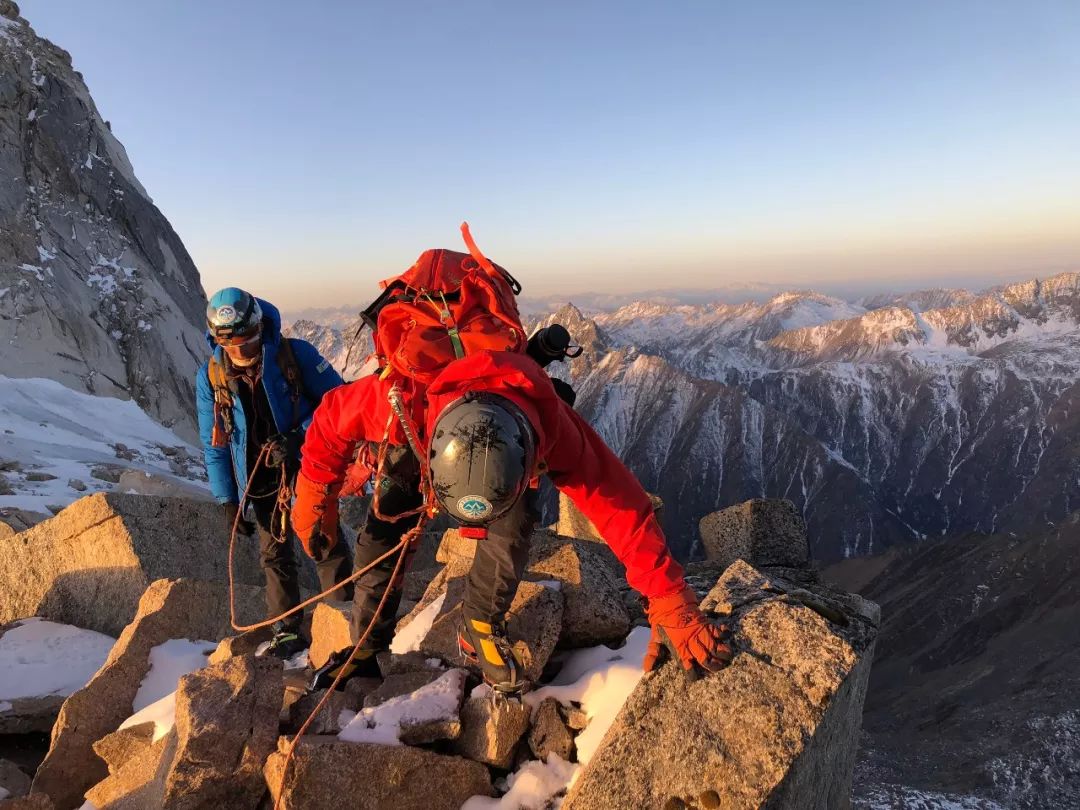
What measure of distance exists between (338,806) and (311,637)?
3.46 metres

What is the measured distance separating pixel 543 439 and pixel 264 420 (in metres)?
4.58

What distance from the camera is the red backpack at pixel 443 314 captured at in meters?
4.61

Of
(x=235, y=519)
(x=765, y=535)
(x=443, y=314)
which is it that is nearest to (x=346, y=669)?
(x=235, y=519)

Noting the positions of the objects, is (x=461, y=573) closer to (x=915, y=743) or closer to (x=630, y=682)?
(x=630, y=682)

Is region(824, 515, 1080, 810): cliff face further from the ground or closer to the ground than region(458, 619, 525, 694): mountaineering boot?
closer to the ground

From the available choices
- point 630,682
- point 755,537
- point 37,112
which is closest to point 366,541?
point 630,682

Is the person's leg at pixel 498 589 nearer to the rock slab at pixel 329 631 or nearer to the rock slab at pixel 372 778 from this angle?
the rock slab at pixel 372 778

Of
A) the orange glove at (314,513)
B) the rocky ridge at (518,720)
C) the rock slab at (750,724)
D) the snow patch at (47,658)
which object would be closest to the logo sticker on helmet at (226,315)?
the orange glove at (314,513)

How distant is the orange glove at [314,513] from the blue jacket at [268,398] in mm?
1585

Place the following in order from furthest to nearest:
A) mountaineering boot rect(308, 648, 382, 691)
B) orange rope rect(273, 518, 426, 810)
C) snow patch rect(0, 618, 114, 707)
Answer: snow patch rect(0, 618, 114, 707) → mountaineering boot rect(308, 648, 382, 691) → orange rope rect(273, 518, 426, 810)

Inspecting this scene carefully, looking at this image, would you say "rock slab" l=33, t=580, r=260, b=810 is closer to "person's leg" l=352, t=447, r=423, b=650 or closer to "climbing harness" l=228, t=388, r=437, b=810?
"climbing harness" l=228, t=388, r=437, b=810

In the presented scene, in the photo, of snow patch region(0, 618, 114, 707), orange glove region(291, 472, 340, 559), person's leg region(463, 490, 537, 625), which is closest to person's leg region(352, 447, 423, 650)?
orange glove region(291, 472, 340, 559)

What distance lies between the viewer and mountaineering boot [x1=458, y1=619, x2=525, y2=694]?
5.25m

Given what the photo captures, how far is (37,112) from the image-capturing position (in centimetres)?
5609
